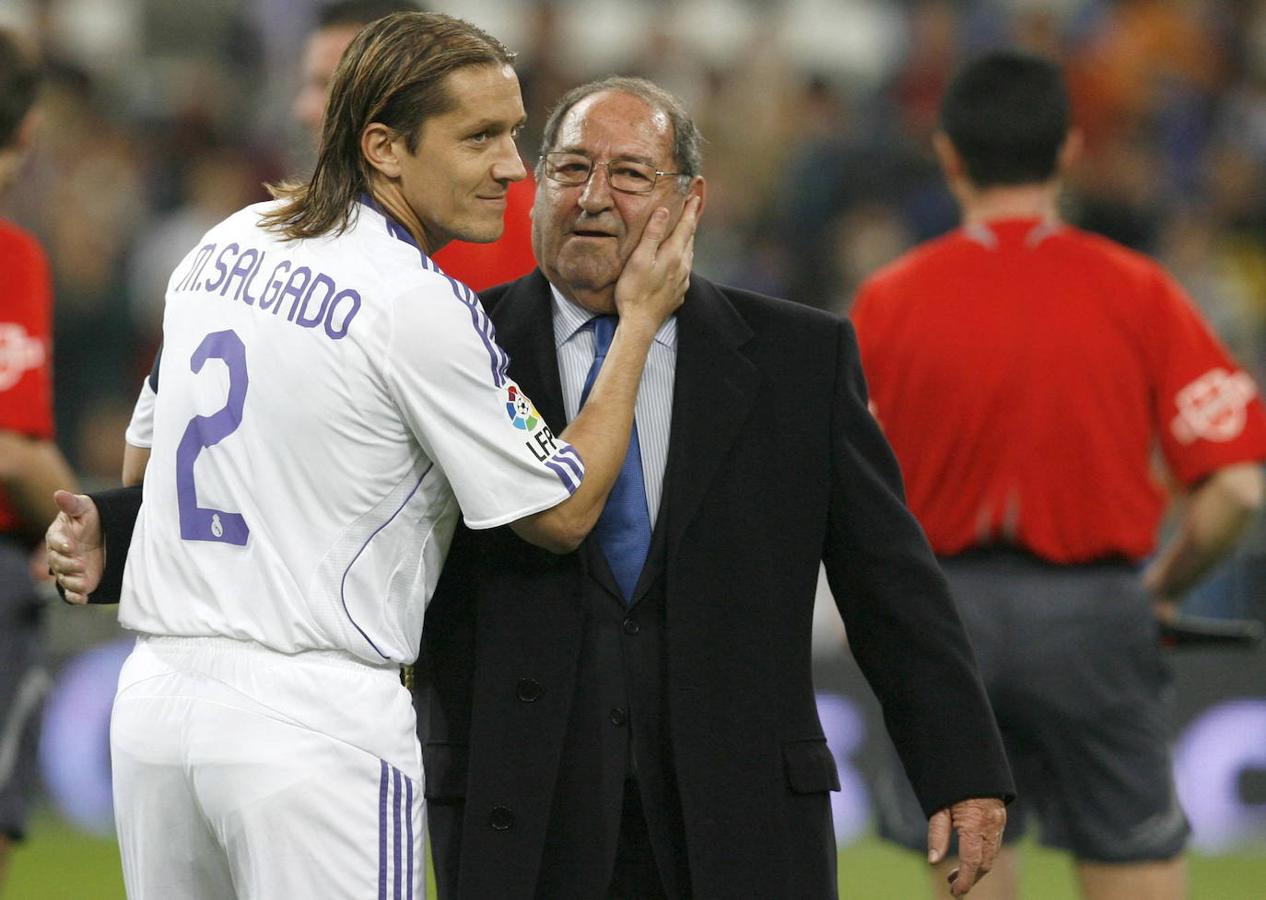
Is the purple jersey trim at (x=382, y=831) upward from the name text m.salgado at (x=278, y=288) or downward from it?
downward

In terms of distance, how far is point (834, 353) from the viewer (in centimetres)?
348

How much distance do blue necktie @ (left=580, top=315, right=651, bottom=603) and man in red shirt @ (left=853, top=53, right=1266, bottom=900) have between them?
5.17ft

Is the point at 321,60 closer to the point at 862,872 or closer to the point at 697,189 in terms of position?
the point at 697,189

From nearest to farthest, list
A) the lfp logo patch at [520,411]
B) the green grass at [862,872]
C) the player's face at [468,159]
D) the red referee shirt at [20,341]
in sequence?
1. the lfp logo patch at [520,411]
2. the player's face at [468,159]
3. the red referee shirt at [20,341]
4. the green grass at [862,872]

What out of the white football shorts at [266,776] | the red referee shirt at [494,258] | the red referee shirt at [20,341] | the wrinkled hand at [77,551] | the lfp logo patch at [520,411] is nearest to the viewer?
the white football shorts at [266,776]

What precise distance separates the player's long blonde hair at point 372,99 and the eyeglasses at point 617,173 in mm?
281

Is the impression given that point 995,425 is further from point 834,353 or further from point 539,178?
point 539,178

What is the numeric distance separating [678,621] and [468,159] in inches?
32.9

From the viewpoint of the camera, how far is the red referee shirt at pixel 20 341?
4.97 metres

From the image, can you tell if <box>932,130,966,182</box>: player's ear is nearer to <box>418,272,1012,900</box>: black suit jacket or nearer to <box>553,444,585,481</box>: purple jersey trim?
<box>418,272,1012,900</box>: black suit jacket

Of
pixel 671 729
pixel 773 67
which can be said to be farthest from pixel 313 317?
pixel 773 67

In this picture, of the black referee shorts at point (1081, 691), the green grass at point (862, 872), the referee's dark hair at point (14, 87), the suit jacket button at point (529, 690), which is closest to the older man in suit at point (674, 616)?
the suit jacket button at point (529, 690)

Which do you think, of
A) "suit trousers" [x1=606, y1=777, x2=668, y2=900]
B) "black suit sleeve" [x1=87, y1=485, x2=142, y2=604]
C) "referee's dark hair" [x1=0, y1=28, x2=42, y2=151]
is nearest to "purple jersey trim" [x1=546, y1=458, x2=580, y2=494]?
"suit trousers" [x1=606, y1=777, x2=668, y2=900]

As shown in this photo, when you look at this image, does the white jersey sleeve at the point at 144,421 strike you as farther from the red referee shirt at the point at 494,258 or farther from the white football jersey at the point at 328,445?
the red referee shirt at the point at 494,258
